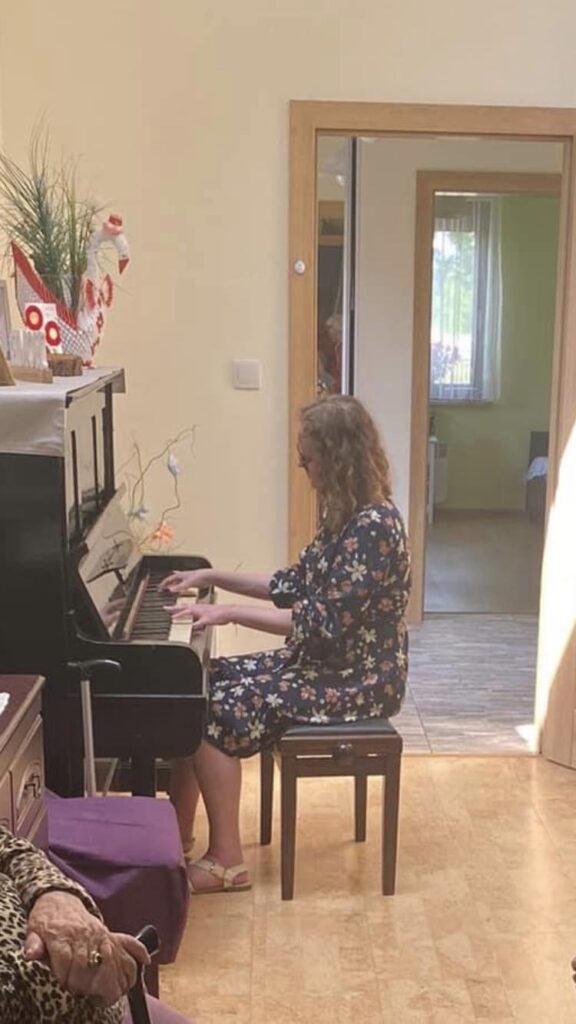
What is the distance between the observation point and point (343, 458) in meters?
2.56

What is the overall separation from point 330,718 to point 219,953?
1.94 feet

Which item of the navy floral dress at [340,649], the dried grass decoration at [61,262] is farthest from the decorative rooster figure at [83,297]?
the navy floral dress at [340,649]

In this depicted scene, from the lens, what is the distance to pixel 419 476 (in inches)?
184

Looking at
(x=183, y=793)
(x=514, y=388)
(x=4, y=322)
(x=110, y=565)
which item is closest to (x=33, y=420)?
(x=4, y=322)

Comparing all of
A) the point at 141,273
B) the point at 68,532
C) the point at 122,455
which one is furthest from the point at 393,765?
the point at 141,273

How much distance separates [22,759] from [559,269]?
7.45ft

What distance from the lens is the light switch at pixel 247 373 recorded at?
3.22 m

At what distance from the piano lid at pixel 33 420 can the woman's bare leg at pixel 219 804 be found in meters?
0.93

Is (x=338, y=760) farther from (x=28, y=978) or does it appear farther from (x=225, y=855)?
(x=28, y=978)

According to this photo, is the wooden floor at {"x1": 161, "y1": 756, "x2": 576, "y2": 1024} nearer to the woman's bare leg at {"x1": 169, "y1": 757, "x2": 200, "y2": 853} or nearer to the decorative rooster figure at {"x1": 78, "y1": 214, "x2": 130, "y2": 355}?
the woman's bare leg at {"x1": 169, "y1": 757, "x2": 200, "y2": 853}

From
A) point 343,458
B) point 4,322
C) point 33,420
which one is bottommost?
point 343,458

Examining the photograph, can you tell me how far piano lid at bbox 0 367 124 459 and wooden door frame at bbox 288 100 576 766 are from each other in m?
1.28

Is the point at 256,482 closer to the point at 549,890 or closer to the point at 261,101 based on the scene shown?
the point at 261,101

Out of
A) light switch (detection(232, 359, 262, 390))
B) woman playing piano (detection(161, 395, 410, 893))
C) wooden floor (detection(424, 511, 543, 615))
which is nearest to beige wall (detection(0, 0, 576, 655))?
light switch (detection(232, 359, 262, 390))
